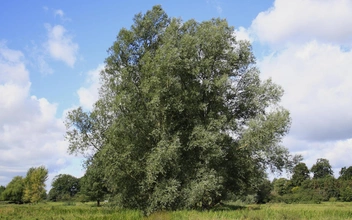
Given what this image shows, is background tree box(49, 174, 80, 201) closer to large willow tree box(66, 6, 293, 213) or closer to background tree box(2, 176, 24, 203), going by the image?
background tree box(2, 176, 24, 203)

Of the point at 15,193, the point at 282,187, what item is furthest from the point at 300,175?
the point at 15,193

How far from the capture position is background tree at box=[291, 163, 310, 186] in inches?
4102

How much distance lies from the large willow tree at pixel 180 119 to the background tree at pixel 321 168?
109 meters

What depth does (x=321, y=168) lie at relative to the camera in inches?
5032

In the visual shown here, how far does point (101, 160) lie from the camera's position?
83.6 feet

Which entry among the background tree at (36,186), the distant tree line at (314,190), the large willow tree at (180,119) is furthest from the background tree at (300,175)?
the large willow tree at (180,119)

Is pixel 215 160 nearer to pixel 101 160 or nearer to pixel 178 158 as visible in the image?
pixel 178 158

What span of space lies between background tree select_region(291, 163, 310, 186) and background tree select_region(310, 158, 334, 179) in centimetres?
691

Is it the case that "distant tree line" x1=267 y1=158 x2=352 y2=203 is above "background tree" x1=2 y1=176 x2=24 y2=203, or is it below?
below

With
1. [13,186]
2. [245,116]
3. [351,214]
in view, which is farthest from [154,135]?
[13,186]

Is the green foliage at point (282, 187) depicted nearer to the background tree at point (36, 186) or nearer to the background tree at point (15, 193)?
the background tree at point (36, 186)

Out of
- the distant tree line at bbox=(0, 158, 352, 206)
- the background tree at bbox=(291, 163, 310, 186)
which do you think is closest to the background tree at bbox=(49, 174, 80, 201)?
the distant tree line at bbox=(0, 158, 352, 206)

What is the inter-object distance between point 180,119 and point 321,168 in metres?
117

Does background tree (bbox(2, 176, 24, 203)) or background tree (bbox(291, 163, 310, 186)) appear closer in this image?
background tree (bbox(2, 176, 24, 203))
